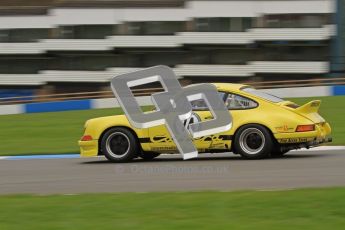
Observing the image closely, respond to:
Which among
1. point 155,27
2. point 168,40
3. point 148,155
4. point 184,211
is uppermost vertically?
point 155,27

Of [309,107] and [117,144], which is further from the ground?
[309,107]

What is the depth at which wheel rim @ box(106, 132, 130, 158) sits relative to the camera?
38.2 feet

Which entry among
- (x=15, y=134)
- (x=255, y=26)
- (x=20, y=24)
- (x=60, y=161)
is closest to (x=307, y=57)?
(x=255, y=26)

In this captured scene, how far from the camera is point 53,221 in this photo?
6492mm

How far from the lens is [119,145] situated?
1170cm

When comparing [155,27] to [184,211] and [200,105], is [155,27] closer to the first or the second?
[200,105]

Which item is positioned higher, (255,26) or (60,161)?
(255,26)

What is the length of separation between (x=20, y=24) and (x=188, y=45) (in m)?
13.1

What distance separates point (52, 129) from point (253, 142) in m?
10.0

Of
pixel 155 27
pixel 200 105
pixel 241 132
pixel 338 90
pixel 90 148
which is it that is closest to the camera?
pixel 241 132

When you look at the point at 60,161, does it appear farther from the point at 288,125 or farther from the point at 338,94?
the point at 338,94

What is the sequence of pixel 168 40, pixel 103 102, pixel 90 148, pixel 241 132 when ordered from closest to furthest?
pixel 241 132
pixel 90 148
pixel 103 102
pixel 168 40

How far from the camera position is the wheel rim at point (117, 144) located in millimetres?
11647

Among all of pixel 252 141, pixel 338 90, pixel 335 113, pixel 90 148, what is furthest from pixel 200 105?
pixel 338 90
